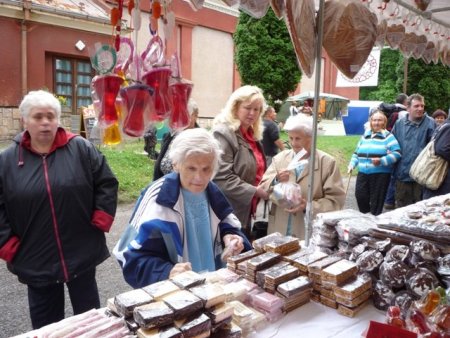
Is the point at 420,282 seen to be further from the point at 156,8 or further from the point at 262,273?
the point at 156,8

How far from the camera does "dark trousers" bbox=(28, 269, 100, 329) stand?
7.79 feet

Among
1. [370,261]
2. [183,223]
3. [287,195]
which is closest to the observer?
[370,261]

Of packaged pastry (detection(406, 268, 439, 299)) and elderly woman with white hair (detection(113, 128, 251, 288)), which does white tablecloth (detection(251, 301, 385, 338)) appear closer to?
packaged pastry (detection(406, 268, 439, 299))

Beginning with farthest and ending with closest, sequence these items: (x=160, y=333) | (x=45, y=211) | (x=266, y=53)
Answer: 1. (x=266, y=53)
2. (x=45, y=211)
3. (x=160, y=333)

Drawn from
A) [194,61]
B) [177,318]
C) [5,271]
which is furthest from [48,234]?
[194,61]

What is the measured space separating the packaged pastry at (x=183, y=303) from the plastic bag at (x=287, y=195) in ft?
5.33

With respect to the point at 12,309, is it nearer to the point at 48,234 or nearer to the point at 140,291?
the point at 48,234

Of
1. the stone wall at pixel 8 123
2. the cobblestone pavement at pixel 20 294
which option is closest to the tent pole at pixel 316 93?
the cobblestone pavement at pixel 20 294

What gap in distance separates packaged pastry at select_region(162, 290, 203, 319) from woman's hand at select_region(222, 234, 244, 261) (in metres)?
0.70

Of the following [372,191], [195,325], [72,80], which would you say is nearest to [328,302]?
[195,325]

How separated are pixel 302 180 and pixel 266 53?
474 inches

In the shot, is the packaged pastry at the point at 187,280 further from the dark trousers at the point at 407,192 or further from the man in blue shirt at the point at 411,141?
the dark trousers at the point at 407,192

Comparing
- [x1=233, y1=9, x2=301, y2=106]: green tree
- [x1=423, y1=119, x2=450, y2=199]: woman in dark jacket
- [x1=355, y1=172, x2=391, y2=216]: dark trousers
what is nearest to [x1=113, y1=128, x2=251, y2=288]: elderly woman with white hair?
[x1=423, y1=119, x2=450, y2=199]: woman in dark jacket

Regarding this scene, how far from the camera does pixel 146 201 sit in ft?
6.03
